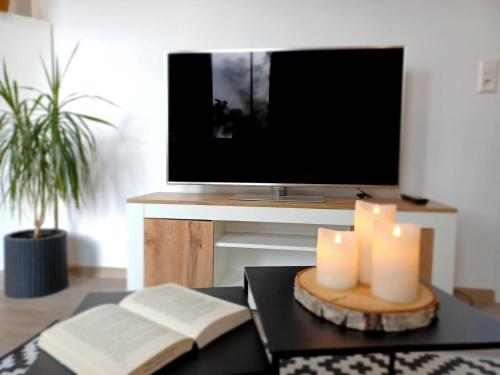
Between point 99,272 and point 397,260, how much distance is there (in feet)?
6.36

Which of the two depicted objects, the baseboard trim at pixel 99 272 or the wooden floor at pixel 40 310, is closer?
the wooden floor at pixel 40 310

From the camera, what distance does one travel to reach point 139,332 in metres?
0.65

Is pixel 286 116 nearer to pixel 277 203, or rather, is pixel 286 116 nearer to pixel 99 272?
pixel 277 203

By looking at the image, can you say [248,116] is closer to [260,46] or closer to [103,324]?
[260,46]

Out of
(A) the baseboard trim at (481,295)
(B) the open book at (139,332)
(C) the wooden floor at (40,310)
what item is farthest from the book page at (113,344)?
(A) the baseboard trim at (481,295)

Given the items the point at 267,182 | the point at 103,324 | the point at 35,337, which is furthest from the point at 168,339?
the point at 267,182

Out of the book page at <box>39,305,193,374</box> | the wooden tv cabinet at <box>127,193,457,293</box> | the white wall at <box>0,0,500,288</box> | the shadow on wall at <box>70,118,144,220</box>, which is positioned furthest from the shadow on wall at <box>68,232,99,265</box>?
the book page at <box>39,305,193,374</box>

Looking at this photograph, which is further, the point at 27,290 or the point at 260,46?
the point at 260,46

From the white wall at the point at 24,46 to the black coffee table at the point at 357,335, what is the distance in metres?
1.93

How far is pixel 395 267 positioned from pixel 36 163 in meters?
1.77

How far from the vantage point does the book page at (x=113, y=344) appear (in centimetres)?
57

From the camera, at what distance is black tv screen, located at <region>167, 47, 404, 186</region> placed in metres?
1.71

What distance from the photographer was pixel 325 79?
68.1 inches

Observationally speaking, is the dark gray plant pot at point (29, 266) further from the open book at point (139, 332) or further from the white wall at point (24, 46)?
the open book at point (139, 332)
